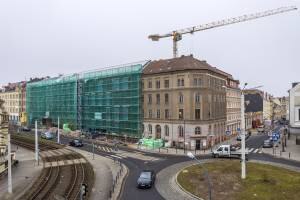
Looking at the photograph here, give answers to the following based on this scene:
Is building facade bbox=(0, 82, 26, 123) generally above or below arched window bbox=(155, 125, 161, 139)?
above

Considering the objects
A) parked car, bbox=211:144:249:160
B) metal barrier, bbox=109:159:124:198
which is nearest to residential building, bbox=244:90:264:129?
parked car, bbox=211:144:249:160

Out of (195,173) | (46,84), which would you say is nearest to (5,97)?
(46,84)

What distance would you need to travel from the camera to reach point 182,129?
71500 millimetres

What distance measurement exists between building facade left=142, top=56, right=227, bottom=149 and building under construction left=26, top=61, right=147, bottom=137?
398cm

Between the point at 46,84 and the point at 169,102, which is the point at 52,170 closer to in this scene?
the point at 169,102

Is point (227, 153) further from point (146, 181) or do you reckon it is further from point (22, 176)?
point (22, 176)

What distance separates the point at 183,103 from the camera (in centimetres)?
7181

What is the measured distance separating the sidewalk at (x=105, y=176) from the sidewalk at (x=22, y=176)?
8469 mm

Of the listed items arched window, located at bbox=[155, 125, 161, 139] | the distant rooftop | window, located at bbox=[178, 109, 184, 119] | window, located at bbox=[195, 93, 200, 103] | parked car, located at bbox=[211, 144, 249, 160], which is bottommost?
parked car, located at bbox=[211, 144, 249, 160]

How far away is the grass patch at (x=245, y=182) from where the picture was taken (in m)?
34.2

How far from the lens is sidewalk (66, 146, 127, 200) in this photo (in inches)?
1441

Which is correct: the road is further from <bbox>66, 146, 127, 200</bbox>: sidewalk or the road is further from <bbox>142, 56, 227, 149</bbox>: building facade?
<bbox>142, 56, 227, 149</bbox>: building facade

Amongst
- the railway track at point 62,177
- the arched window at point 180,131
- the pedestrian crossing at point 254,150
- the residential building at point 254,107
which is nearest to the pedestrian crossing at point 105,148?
the railway track at point 62,177

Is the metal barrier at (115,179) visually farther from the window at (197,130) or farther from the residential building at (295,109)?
the residential building at (295,109)
